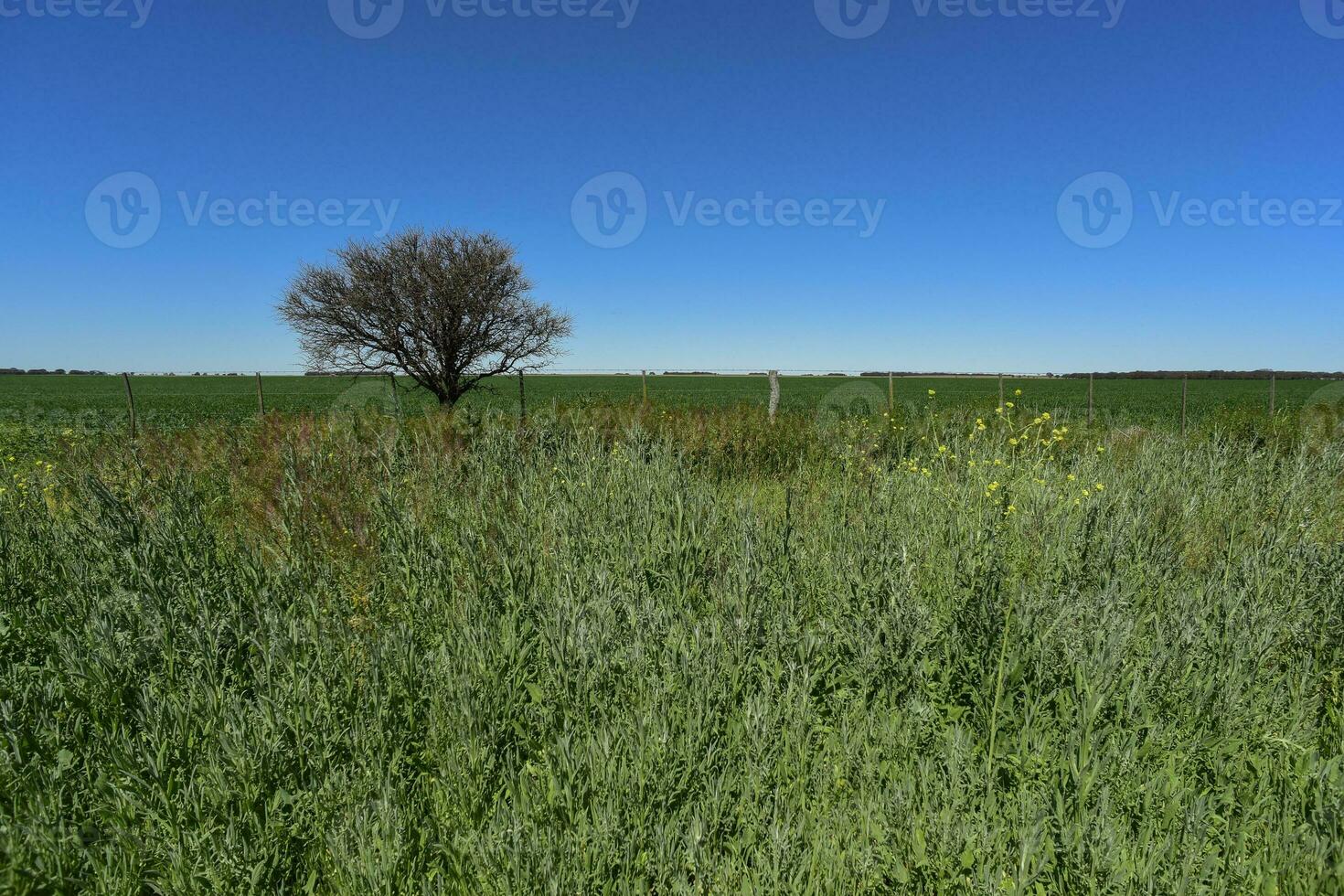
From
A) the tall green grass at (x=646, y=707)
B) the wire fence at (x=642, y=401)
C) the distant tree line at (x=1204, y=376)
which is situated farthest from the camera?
the distant tree line at (x=1204, y=376)

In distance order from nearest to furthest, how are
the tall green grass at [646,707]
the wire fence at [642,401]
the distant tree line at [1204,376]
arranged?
1. the tall green grass at [646,707]
2. the wire fence at [642,401]
3. the distant tree line at [1204,376]

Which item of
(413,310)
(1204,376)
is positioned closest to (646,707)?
(413,310)

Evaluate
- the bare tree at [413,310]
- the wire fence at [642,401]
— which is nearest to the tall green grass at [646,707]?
the wire fence at [642,401]

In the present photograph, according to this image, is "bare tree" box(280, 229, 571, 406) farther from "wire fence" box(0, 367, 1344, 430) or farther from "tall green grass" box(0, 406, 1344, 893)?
"tall green grass" box(0, 406, 1344, 893)

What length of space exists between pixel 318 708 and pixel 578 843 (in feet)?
3.14

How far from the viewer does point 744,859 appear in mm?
1705

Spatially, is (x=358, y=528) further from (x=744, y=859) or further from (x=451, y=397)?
(x=451, y=397)

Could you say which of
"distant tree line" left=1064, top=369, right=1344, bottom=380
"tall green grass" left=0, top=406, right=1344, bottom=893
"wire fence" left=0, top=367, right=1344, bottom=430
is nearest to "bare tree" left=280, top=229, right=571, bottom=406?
"wire fence" left=0, top=367, right=1344, bottom=430

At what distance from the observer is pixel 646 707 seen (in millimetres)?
1890

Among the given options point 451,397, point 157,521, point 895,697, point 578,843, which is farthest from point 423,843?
point 451,397

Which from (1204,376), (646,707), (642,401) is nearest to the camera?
(646,707)

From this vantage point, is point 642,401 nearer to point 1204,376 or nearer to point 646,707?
point 646,707

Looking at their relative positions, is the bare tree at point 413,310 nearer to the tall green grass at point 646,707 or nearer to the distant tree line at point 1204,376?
the tall green grass at point 646,707

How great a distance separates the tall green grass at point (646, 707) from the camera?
62.4 inches
